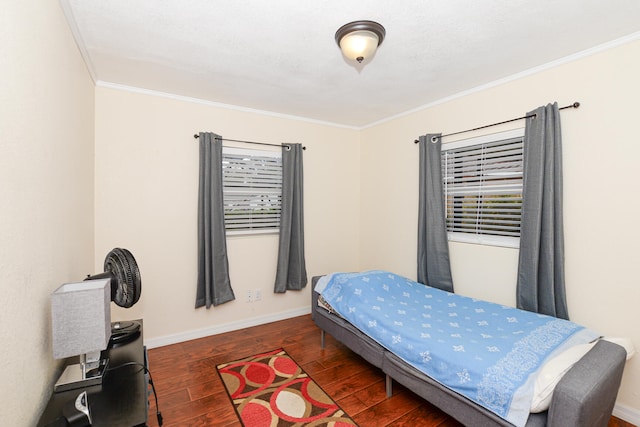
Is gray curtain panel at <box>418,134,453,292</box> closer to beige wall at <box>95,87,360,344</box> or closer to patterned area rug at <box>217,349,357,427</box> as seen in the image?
beige wall at <box>95,87,360,344</box>

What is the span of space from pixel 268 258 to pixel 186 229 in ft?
3.22

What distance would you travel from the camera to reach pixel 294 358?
8.92 ft

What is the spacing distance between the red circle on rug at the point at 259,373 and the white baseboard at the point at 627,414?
2.41 meters

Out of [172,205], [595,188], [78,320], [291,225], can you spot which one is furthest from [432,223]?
[78,320]

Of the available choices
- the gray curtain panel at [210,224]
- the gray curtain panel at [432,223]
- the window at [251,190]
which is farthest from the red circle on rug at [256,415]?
the gray curtain panel at [432,223]

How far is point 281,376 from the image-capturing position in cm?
243

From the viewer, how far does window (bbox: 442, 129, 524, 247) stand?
2.51 metres

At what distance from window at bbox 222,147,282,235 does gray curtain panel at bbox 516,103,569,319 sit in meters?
2.46

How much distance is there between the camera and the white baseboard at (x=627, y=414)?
191 centimetres

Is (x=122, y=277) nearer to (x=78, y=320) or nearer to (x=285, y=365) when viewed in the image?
(x=78, y=320)

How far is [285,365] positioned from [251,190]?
1854 millimetres

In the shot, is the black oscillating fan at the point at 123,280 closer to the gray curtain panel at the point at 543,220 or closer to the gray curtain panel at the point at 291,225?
the gray curtain panel at the point at 291,225

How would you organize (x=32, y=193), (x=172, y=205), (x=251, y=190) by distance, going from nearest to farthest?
(x=32, y=193) → (x=172, y=205) → (x=251, y=190)

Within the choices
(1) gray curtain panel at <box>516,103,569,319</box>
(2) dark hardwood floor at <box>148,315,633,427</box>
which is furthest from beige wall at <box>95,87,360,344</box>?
(1) gray curtain panel at <box>516,103,569,319</box>
